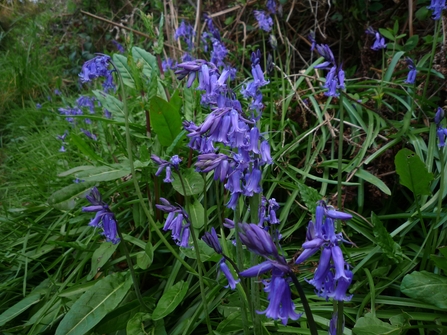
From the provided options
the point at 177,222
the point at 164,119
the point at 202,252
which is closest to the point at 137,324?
the point at 202,252

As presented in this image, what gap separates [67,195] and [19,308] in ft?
2.14

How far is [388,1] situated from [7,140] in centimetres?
512

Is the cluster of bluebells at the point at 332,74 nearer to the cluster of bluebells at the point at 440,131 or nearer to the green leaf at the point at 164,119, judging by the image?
the cluster of bluebells at the point at 440,131

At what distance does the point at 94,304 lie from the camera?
1.79 m

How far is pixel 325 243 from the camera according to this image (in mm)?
1004

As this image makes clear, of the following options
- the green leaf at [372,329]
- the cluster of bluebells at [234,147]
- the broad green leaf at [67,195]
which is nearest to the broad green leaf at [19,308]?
the broad green leaf at [67,195]

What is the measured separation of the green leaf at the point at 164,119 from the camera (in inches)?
84.0

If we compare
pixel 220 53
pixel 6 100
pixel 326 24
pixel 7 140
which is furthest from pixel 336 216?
pixel 6 100

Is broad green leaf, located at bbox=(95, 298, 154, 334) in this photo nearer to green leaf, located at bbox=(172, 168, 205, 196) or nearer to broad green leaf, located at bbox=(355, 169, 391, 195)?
green leaf, located at bbox=(172, 168, 205, 196)

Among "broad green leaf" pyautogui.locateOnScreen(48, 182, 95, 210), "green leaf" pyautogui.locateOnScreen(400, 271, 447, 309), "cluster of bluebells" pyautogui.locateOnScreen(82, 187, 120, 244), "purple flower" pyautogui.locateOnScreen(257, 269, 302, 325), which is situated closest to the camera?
"purple flower" pyautogui.locateOnScreen(257, 269, 302, 325)

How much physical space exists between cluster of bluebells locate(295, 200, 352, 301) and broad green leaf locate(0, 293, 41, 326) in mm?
1747

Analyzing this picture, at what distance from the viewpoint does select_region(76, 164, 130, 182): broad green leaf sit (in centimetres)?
211

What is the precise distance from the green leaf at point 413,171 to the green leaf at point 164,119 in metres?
1.16

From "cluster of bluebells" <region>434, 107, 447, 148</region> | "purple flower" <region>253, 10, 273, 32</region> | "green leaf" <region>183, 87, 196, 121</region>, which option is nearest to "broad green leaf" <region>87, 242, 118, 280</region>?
"green leaf" <region>183, 87, 196, 121</region>
